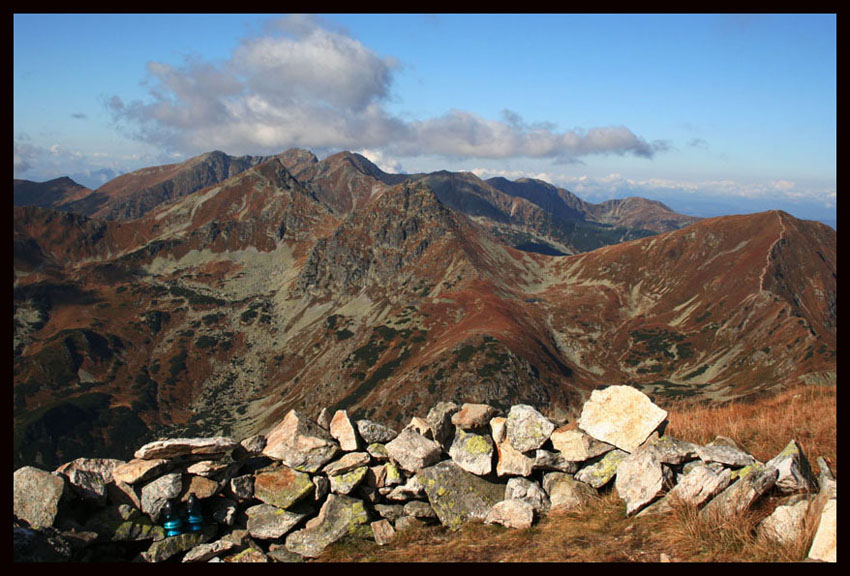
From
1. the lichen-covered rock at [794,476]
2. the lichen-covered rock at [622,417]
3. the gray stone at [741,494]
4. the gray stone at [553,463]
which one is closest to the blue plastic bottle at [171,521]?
the gray stone at [553,463]

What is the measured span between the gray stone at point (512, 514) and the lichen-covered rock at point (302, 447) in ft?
17.3

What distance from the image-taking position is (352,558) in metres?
12.1

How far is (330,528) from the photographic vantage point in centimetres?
1330

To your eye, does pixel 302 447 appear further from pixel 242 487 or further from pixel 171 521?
pixel 171 521

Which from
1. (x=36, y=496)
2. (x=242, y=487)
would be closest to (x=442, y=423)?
(x=242, y=487)

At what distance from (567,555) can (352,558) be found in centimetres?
542

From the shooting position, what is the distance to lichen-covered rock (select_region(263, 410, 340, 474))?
14664mm

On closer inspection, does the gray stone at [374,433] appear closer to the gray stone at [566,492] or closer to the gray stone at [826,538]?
the gray stone at [566,492]

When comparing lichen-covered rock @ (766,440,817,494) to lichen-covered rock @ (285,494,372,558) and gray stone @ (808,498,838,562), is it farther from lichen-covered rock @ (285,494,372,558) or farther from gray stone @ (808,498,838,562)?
lichen-covered rock @ (285,494,372,558)

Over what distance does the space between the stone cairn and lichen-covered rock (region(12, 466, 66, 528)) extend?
0.03 m

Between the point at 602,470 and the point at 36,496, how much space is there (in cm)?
1500

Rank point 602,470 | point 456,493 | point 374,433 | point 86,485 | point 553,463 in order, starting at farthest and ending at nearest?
point 374,433, point 553,463, point 456,493, point 602,470, point 86,485
